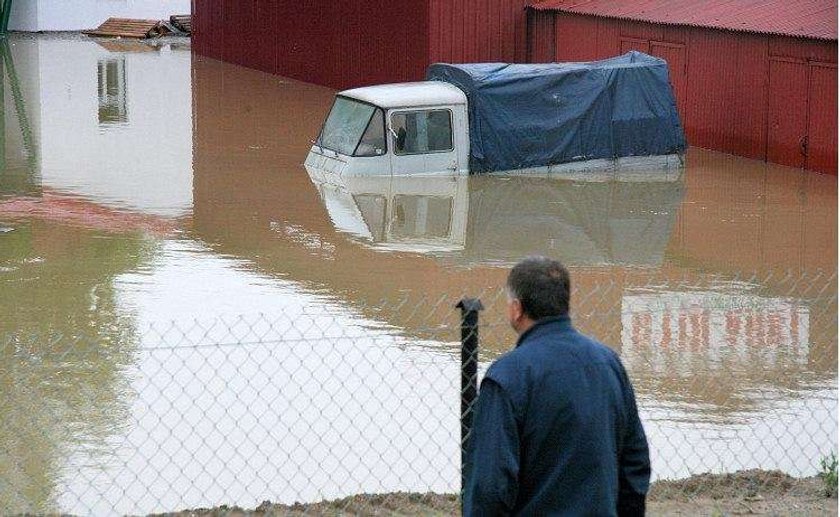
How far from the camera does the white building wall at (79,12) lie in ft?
170

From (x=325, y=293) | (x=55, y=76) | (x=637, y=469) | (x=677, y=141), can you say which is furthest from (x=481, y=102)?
(x=55, y=76)

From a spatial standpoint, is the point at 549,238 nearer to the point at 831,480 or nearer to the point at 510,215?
the point at 510,215

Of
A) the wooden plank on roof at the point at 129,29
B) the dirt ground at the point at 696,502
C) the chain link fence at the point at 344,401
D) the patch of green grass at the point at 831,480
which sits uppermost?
the wooden plank on roof at the point at 129,29

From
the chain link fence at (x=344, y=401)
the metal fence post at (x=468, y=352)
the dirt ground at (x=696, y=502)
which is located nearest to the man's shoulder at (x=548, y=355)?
the metal fence post at (x=468, y=352)

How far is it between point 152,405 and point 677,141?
13474 millimetres

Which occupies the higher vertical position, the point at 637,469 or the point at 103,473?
the point at 637,469

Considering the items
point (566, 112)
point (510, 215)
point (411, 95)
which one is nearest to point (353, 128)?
point (411, 95)

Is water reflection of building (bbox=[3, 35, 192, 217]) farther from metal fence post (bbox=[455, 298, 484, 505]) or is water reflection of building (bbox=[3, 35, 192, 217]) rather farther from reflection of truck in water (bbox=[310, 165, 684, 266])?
metal fence post (bbox=[455, 298, 484, 505])

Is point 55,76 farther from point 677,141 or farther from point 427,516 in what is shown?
point 427,516

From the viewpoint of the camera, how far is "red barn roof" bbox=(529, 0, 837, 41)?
22.1m

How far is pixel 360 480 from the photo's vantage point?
8.92 metres

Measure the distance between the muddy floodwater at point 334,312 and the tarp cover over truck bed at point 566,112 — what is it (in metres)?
0.49

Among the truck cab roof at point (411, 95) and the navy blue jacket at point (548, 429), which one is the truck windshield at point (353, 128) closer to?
the truck cab roof at point (411, 95)

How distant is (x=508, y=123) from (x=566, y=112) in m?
1.03
